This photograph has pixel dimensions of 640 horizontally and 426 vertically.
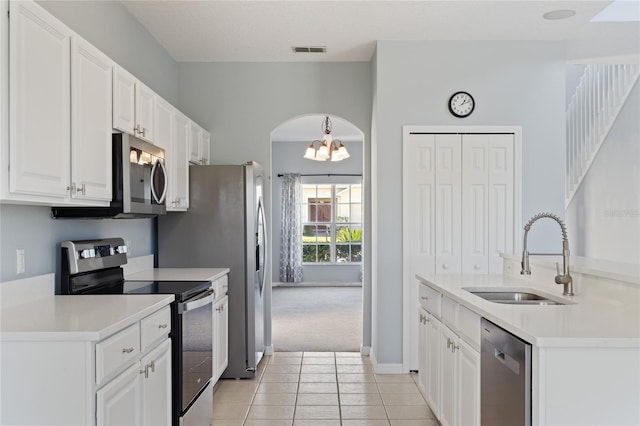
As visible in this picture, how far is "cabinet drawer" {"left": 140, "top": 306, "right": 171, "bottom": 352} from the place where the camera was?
2213mm

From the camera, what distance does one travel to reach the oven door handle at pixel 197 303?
8.88ft

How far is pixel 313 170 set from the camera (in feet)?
31.8

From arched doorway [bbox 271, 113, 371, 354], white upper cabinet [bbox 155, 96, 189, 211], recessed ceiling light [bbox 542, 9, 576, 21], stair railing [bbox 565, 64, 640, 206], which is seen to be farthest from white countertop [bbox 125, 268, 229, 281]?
arched doorway [bbox 271, 113, 371, 354]

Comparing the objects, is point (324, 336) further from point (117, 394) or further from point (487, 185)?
point (117, 394)

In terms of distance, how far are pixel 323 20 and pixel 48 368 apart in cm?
307

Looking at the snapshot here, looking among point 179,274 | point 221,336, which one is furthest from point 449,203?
point 179,274

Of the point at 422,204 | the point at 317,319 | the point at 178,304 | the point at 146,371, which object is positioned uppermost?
the point at 422,204

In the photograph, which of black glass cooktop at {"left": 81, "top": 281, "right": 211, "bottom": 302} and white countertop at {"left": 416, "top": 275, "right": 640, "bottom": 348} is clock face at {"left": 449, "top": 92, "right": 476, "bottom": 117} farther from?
black glass cooktop at {"left": 81, "top": 281, "right": 211, "bottom": 302}

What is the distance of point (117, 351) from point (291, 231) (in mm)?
7545

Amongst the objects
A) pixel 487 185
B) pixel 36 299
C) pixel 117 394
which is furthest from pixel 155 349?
pixel 487 185

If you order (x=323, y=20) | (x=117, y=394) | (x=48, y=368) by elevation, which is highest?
(x=323, y=20)

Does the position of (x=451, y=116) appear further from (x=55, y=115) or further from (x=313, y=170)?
(x=313, y=170)

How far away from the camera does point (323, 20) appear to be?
12.5ft

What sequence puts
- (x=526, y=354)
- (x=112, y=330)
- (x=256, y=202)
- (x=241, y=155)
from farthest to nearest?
1. (x=241, y=155)
2. (x=256, y=202)
3. (x=112, y=330)
4. (x=526, y=354)
